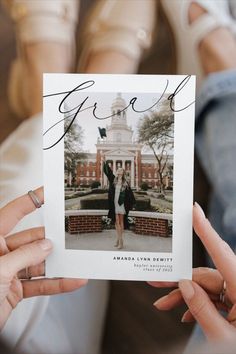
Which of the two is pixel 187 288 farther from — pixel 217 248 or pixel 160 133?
pixel 160 133

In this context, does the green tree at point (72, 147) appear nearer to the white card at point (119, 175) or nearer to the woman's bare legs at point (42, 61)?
the white card at point (119, 175)

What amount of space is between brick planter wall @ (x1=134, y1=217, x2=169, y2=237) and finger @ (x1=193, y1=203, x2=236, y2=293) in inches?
1.3

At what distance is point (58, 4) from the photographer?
938mm

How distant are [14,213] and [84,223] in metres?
0.09

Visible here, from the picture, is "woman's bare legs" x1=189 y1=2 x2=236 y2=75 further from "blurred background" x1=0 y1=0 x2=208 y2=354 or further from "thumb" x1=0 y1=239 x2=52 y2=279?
"thumb" x1=0 y1=239 x2=52 y2=279

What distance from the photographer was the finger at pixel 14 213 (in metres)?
0.55

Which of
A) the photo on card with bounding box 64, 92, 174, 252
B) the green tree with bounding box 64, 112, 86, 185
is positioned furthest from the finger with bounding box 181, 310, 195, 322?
the green tree with bounding box 64, 112, 86, 185

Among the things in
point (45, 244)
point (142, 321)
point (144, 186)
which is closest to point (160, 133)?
point (144, 186)

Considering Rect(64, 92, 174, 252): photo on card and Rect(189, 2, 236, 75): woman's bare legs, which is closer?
Rect(64, 92, 174, 252): photo on card

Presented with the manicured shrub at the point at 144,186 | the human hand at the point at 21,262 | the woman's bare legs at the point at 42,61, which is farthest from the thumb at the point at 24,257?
the woman's bare legs at the point at 42,61

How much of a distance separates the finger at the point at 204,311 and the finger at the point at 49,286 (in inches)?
4.7

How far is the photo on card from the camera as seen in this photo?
20.1 inches

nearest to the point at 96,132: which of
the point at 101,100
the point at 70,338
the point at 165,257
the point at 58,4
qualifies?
the point at 101,100

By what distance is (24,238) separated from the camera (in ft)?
1.77
